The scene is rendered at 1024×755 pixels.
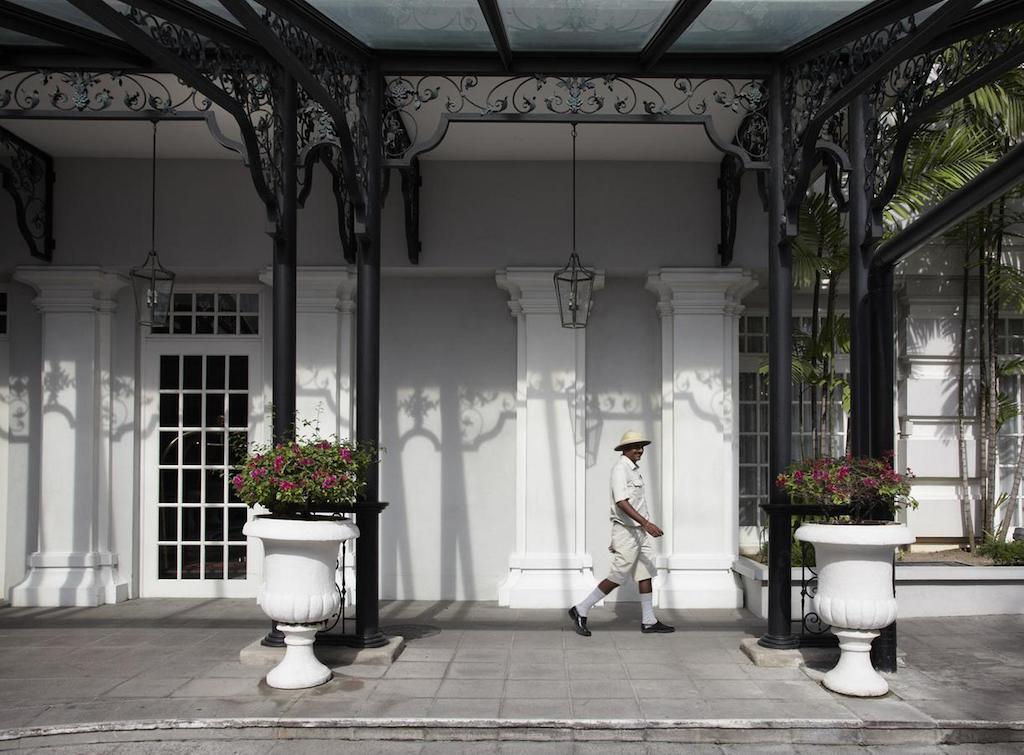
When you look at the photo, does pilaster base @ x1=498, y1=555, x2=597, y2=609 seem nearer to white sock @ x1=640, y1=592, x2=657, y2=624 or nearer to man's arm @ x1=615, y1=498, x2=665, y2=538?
white sock @ x1=640, y1=592, x2=657, y2=624

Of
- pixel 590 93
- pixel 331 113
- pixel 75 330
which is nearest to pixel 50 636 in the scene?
pixel 75 330

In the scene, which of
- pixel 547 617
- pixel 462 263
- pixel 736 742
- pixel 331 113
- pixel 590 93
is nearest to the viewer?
pixel 736 742

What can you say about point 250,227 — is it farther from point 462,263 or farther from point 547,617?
point 547,617

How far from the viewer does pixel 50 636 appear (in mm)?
7191

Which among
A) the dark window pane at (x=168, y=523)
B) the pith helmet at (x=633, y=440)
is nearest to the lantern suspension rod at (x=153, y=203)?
the dark window pane at (x=168, y=523)

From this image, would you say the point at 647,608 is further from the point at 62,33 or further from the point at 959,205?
the point at 62,33

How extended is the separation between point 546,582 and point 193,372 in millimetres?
3639

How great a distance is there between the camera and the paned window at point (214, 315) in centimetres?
889

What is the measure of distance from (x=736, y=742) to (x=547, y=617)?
9.84 ft

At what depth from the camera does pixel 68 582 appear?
848 cm

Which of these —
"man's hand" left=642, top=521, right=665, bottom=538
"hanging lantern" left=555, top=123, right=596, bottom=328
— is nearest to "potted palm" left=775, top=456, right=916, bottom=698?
"man's hand" left=642, top=521, right=665, bottom=538

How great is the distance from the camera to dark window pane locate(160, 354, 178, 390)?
29.2 feet

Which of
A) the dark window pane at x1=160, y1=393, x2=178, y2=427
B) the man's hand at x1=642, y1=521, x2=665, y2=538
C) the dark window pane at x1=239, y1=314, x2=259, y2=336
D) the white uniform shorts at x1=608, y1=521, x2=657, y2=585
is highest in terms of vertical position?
the dark window pane at x1=239, y1=314, x2=259, y2=336

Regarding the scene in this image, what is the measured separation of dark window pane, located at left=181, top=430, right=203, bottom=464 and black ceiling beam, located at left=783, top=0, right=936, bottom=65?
5.82 meters
